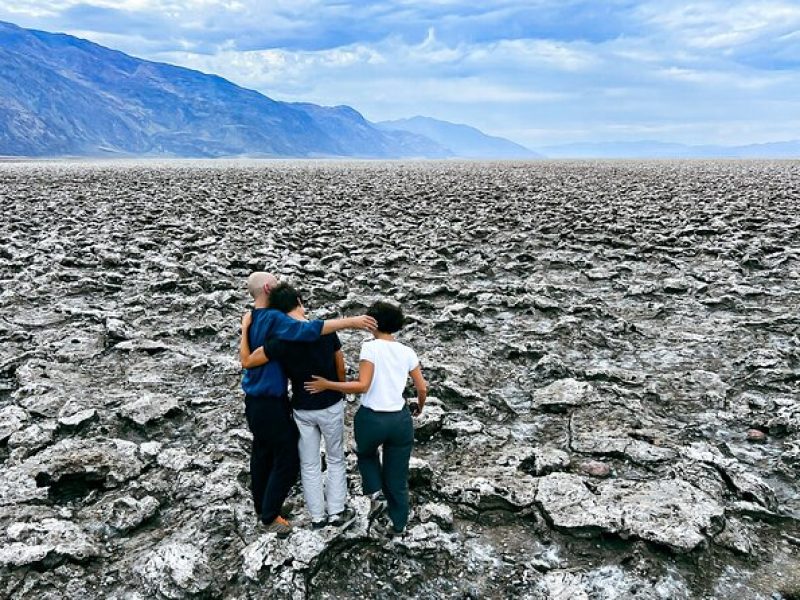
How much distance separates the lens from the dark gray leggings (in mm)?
3074

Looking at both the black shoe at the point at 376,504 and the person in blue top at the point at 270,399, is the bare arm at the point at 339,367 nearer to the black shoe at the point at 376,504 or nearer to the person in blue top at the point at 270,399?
the person in blue top at the point at 270,399

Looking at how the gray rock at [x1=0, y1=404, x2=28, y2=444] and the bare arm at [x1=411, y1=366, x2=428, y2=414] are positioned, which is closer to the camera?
the bare arm at [x1=411, y1=366, x2=428, y2=414]

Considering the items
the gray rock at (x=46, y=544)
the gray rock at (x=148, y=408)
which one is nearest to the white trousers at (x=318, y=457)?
the gray rock at (x=46, y=544)

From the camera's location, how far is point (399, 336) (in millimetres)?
6211

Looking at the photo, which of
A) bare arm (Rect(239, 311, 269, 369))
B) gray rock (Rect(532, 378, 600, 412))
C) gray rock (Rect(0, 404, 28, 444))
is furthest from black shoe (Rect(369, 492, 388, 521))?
gray rock (Rect(0, 404, 28, 444))

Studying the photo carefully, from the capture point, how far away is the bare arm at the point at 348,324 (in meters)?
2.86

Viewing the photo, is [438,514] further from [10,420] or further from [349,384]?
[10,420]

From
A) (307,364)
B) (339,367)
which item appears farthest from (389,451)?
(307,364)

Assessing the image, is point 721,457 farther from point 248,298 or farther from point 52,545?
point 248,298

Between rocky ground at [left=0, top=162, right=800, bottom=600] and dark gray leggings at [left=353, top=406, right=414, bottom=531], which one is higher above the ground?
dark gray leggings at [left=353, top=406, right=414, bottom=531]

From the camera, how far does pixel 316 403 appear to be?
3.08 meters

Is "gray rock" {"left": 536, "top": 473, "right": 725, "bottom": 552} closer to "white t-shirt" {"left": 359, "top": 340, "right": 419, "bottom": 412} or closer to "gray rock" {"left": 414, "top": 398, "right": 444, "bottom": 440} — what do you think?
"gray rock" {"left": 414, "top": 398, "right": 444, "bottom": 440}

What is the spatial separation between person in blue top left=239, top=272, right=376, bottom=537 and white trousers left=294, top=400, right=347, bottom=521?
0.07 meters

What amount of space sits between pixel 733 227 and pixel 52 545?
36.8 feet
